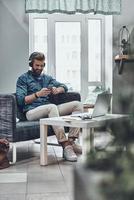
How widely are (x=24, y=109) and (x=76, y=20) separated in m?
2.21

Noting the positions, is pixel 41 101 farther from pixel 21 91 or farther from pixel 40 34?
pixel 40 34

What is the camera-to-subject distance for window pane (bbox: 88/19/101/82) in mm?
5691

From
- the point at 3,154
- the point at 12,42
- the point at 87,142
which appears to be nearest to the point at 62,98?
the point at 3,154

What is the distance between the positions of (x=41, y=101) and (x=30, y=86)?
0.70ft

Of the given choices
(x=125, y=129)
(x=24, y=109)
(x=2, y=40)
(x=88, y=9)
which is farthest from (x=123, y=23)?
(x=125, y=129)

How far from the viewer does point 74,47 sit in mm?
5719

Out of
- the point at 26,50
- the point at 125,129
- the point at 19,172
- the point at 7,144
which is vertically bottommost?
the point at 19,172

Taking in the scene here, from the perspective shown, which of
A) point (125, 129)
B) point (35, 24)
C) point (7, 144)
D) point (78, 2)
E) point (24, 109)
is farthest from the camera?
point (35, 24)

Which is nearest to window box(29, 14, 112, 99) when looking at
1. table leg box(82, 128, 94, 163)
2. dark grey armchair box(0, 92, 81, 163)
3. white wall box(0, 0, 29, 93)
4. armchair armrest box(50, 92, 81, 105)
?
white wall box(0, 0, 29, 93)

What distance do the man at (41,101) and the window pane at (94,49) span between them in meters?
1.55

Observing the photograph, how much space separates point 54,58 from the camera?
5.65m

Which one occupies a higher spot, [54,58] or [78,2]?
[78,2]

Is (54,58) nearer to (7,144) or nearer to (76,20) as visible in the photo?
(76,20)

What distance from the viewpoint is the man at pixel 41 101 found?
3.73 metres
